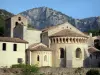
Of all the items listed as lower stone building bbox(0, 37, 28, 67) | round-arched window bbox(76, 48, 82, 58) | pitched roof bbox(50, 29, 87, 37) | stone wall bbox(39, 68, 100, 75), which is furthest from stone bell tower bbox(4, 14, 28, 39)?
stone wall bbox(39, 68, 100, 75)

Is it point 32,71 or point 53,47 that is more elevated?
point 53,47

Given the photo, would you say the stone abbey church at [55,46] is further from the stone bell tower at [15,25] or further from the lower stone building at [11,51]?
the lower stone building at [11,51]

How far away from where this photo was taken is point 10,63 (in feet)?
244

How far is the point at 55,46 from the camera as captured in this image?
260 feet

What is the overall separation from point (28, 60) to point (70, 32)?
480 inches

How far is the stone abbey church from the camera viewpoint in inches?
3000

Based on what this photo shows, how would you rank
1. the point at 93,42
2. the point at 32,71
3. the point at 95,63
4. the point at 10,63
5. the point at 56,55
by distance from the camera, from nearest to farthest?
1. the point at 32,71
2. the point at 10,63
3. the point at 56,55
4. the point at 95,63
5. the point at 93,42

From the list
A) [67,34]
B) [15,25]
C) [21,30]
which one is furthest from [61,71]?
[15,25]

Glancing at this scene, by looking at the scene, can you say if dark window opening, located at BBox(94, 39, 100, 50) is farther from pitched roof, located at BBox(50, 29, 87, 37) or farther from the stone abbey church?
pitched roof, located at BBox(50, 29, 87, 37)

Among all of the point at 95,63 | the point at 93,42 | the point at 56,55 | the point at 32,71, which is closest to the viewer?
the point at 32,71

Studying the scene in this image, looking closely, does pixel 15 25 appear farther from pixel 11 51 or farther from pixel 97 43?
pixel 97 43

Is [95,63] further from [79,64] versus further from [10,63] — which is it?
[10,63]

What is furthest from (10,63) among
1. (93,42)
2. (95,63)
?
(93,42)

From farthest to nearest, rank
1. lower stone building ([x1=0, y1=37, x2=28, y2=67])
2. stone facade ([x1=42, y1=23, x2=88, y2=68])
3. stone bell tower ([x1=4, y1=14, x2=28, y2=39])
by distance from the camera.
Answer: stone bell tower ([x1=4, y1=14, x2=28, y2=39]) < stone facade ([x1=42, y1=23, x2=88, y2=68]) < lower stone building ([x1=0, y1=37, x2=28, y2=67])
